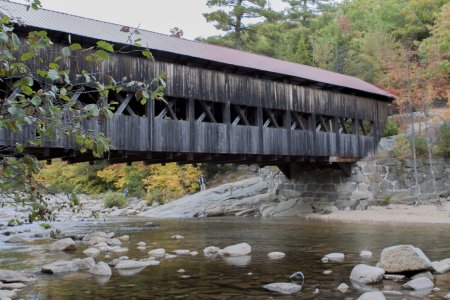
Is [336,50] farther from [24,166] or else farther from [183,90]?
[24,166]

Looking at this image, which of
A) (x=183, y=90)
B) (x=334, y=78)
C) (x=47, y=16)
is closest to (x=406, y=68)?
(x=334, y=78)

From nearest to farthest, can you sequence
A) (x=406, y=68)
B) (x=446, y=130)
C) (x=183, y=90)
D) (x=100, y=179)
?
(x=183, y=90)
(x=406, y=68)
(x=446, y=130)
(x=100, y=179)

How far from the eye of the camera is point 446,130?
19.4 m

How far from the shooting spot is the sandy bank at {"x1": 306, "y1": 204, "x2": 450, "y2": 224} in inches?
586

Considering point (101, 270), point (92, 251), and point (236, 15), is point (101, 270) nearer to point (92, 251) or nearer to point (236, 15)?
point (92, 251)

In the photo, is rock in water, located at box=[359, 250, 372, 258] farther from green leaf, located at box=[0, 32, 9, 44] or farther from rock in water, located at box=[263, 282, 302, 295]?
green leaf, located at box=[0, 32, 9, 44]

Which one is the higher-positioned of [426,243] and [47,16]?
[47,16]

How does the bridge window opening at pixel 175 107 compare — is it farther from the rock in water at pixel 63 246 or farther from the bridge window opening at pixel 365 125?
the bridge window opening at pixel 365 125

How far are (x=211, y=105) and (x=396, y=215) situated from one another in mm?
7446

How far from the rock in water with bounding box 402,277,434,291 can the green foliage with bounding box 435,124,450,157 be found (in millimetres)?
15117

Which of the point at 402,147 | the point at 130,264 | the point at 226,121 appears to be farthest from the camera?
the point at 402,147

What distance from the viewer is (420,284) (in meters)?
5.55

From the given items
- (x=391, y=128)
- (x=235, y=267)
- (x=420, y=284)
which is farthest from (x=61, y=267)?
(x=391, y=128)

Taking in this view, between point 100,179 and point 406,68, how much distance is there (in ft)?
73.5
